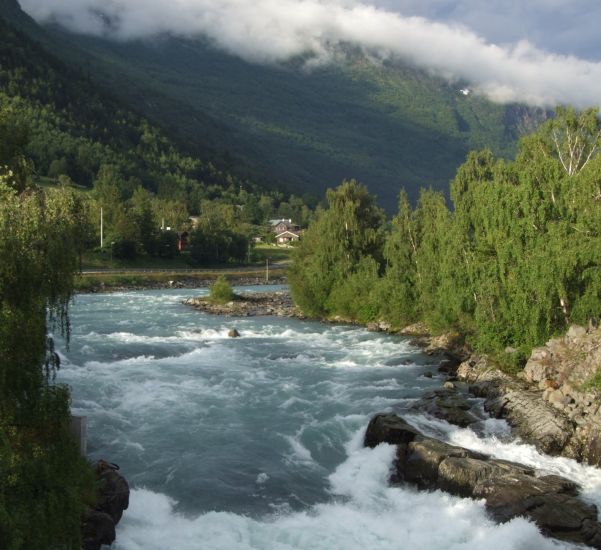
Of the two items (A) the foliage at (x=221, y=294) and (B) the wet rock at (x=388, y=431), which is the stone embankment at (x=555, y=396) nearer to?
(B) the wet rock at (x=388, y=431)

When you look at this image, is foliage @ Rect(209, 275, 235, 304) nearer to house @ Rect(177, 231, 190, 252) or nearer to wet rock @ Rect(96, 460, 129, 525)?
wet rock @ Rect(96, 460, 129, 525)

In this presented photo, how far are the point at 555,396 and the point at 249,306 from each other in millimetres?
52254

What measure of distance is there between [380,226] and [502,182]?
2897 cm

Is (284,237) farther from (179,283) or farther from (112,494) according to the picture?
(112,494)

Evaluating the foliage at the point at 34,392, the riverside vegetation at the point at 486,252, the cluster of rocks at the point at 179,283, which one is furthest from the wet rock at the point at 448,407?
the cluster of rocks at the point at 179,283

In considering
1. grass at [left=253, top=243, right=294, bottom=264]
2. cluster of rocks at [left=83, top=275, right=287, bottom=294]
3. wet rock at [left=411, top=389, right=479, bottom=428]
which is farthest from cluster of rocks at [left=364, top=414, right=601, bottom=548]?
grass at [left=253, top=243, right=294, bottom=264]

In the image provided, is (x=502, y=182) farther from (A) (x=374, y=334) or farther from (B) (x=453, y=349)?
(A) (x=374, y=334)

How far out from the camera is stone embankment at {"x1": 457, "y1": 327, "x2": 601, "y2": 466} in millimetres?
24609

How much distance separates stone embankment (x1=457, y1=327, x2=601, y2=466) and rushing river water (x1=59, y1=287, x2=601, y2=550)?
1076 mm

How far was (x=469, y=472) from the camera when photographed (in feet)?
69.7

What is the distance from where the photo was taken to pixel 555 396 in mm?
28438

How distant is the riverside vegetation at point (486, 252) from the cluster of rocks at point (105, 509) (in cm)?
2526

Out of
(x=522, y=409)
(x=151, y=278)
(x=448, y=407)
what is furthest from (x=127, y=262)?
(x=522, y=409)

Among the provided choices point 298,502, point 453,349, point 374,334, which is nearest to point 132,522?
point 298,502
